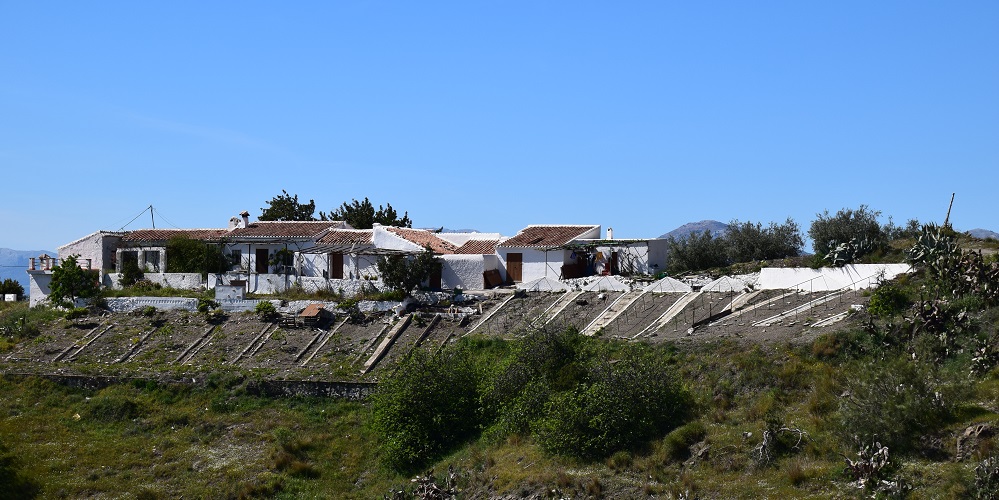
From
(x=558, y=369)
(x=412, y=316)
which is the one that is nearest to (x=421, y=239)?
(x=412, y=316)

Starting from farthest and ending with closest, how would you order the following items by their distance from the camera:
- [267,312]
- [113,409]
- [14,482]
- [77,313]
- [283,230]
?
[283,230], [77,313], [267,312], [113,409], [14,482]

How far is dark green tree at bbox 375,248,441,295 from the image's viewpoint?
42438 mm

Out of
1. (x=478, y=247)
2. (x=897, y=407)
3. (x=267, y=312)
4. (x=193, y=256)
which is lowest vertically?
(x=897, y=407)

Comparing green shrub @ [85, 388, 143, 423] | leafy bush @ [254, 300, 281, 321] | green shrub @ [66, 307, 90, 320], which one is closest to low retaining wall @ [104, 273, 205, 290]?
green shrub @ [66, 307, 90, 320]

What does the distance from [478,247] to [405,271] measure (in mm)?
6642

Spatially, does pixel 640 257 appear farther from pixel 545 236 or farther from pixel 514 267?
pixel 514 267

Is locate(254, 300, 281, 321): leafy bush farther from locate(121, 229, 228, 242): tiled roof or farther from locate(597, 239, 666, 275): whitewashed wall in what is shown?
locate(597, 239, 666, 275): whitewashed wall

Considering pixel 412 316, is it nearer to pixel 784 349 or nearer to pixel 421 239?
pixel 421 239

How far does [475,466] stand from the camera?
26672 mm

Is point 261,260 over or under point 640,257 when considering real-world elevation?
over

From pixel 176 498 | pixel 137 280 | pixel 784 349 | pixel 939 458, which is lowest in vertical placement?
pixel 176 498

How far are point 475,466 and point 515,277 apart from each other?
19.9m

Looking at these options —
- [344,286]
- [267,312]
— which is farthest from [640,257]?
[267,312]

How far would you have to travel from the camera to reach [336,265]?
48.5 m
